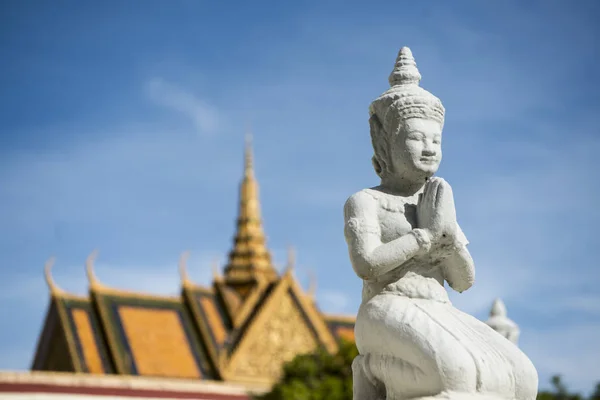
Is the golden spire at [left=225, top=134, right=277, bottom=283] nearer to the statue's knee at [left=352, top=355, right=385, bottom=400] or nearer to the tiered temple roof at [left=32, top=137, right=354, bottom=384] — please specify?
the tiered temple roof at [left=32, top=137, right=354, bottom=384]

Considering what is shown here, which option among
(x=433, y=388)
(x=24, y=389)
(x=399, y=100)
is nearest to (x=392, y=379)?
(x=433, y=388)

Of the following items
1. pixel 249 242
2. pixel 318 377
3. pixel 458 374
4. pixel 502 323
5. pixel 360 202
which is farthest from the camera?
pixel 249 242

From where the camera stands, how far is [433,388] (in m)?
5.04

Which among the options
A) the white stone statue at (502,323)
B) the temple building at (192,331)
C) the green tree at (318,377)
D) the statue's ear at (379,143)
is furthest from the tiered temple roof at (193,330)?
the statue's ear at (379,143)

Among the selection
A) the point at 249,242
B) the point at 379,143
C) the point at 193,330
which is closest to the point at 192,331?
the point at 193,330

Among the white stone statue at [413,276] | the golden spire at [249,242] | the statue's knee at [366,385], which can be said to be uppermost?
the golden spire at [249,242]

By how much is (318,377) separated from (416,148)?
61.2 ft

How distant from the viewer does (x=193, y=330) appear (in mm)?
28031

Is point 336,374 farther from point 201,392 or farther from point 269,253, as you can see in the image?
point 269,253

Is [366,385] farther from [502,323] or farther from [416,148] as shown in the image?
[502,323]

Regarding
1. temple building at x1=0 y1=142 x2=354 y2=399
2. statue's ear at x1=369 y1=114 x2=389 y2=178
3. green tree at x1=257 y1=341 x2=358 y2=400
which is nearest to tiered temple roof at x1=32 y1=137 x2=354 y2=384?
temple building at x1=0 y1=142 x2=354 y2=399

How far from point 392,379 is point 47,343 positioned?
22.6 meters

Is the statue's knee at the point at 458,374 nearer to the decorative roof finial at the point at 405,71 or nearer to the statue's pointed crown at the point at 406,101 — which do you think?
the statue's pointed crown at the point at 406,101

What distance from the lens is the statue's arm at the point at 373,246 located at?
17.3 ft
